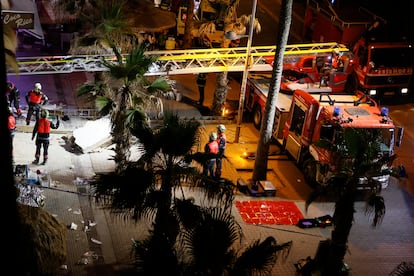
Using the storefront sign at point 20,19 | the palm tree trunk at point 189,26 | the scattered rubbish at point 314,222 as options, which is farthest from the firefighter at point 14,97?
the scattered rubbish at point 314,222

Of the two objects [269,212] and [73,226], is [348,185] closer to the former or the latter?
[269,212]

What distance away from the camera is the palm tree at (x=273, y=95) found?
14031 mm

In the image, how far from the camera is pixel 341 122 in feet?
50.2

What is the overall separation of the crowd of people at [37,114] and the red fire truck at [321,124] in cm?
658

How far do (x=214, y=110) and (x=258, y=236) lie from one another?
7.00 meters

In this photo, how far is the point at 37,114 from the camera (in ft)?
55.2

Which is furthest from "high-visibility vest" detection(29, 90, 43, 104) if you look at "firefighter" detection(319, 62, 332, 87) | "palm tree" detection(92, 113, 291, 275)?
"firefighter" detection(319, 62, 332, 87)

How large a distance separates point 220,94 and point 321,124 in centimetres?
473

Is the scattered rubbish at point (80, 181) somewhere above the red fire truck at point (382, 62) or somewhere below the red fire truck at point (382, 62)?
below

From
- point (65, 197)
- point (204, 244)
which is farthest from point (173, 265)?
point (65, 197)

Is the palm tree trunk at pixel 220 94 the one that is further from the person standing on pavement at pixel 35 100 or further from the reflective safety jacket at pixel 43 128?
the reflective safety jacket at pixel 43 128

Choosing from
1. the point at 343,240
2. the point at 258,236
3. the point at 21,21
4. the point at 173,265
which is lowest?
the point at 258,236

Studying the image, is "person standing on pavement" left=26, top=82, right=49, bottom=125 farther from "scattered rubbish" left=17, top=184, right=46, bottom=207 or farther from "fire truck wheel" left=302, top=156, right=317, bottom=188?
"fire truck wheel" left=302, top=156, right=317, bottom=188

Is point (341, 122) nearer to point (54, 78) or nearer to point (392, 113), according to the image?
point (392, 113)
